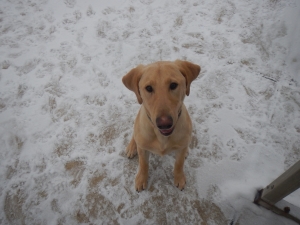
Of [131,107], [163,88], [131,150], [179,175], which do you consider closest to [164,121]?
[163,88]

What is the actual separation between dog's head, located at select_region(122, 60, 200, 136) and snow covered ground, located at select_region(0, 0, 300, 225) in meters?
1.30

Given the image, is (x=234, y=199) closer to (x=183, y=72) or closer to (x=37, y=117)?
(x=183, y=72)

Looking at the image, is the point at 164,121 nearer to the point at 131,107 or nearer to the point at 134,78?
the point at 134,78

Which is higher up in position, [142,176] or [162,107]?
[162,107]

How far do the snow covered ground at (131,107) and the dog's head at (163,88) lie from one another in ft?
4.25

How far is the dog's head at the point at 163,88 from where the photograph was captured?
1815 millimetres

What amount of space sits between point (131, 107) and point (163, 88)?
5.51ft

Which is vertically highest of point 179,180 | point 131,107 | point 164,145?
point 164,145

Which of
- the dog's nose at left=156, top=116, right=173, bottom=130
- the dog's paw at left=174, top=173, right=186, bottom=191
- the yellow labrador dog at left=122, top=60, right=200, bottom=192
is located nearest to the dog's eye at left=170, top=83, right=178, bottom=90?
the yellow labrador dog at left=122, top=60, right=200, bottom=192

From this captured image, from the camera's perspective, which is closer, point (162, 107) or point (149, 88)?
point (162, 107)

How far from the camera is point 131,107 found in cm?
352

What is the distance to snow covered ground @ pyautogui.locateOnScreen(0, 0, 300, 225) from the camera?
2717 mm

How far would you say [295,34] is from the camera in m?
3.99

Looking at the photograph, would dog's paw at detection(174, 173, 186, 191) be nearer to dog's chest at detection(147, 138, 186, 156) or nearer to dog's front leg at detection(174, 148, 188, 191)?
dog's front leg at detection(174, 148, 188, 191)
